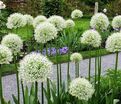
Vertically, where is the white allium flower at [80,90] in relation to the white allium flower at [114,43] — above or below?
below

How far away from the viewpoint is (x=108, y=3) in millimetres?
27469

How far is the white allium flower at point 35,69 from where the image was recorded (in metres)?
3.21

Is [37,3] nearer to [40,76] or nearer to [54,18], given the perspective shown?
[54,18]

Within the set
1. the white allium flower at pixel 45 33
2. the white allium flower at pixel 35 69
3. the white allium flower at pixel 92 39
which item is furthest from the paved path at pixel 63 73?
the white allium flower at pixel 35 69

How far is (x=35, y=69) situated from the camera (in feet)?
10.5

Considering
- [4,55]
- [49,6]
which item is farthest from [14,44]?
[49,6]

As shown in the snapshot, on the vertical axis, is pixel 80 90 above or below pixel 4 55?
below

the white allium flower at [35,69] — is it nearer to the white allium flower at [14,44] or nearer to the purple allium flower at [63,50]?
the white allium flower at [14,44]

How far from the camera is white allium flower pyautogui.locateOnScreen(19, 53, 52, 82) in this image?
10.5ft

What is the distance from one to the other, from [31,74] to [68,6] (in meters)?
19.9

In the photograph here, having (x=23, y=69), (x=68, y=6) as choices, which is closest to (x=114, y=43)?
(x=23, y=69)

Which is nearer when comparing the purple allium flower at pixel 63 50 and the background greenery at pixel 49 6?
Answer: the purple allium flower at pixel 63 50

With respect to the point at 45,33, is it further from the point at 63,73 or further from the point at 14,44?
the point at 63,73

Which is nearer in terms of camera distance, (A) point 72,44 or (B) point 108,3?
(A) point 72,44
